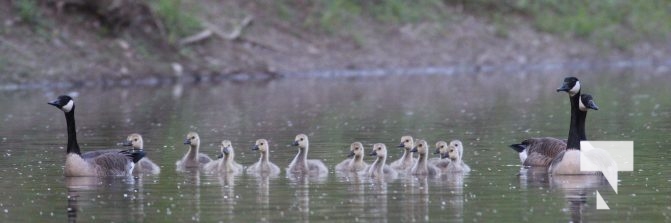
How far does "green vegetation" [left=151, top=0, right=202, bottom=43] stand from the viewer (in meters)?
42.1

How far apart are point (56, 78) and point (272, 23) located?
9.72 m

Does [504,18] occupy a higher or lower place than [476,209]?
higher

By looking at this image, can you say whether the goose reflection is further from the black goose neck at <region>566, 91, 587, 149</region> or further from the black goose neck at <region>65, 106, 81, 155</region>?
the black goose neck at <region>65, 106, 81, 155</region>

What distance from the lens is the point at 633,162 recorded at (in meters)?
19.0

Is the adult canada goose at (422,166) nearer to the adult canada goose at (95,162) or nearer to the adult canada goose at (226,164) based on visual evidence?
the adult canada goose at (226,164)

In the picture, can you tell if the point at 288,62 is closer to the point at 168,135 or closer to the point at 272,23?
the point at 272,23

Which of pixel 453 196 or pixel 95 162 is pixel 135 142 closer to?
pixel 95 162

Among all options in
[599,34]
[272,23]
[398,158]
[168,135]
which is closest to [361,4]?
[272,23]

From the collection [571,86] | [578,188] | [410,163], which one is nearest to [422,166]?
[410,163]

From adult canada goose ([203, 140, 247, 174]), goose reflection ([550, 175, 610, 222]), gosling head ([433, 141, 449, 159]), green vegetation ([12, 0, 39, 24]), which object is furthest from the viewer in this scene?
green vegetation ([12, 0, 39, 24])

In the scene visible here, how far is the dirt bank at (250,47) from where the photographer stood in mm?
39094

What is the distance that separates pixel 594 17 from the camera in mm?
54375

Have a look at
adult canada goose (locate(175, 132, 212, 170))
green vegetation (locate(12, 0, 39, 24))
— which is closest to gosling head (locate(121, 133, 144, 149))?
adult canada goose (locate(175, 132, 212, 170))

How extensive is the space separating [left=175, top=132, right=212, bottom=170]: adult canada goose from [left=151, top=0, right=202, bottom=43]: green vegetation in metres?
21.4
